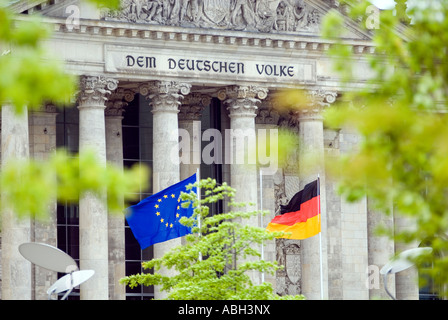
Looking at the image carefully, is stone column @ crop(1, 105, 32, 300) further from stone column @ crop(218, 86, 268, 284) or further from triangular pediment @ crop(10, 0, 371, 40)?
stone column @ crop(218, 86, 268, 284)

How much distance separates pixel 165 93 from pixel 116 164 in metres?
5.50

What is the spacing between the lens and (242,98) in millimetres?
60750

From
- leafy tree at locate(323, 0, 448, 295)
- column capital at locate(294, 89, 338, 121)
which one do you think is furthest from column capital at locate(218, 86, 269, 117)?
leafy tree at locate(323, 0, 448, 295)

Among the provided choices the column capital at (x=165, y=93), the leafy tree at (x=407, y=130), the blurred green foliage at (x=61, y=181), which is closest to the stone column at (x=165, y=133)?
the column capital at (x=165, y=93)

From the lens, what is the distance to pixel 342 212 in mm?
66500

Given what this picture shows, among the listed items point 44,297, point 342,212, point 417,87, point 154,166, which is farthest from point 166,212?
point 417,87

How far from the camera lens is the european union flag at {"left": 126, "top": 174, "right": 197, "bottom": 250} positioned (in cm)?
5362

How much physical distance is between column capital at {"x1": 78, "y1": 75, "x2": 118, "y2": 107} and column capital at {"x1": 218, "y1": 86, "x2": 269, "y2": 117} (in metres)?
6.06

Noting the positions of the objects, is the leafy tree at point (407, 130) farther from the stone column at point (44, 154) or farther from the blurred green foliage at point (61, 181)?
the stone column at point (44, 154)

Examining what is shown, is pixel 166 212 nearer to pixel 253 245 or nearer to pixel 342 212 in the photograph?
pixel 253 245

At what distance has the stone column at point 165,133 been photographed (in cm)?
5847

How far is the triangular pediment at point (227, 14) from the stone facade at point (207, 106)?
0.18 ft

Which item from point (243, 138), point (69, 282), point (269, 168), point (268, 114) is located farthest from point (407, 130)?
point (269, 168)
